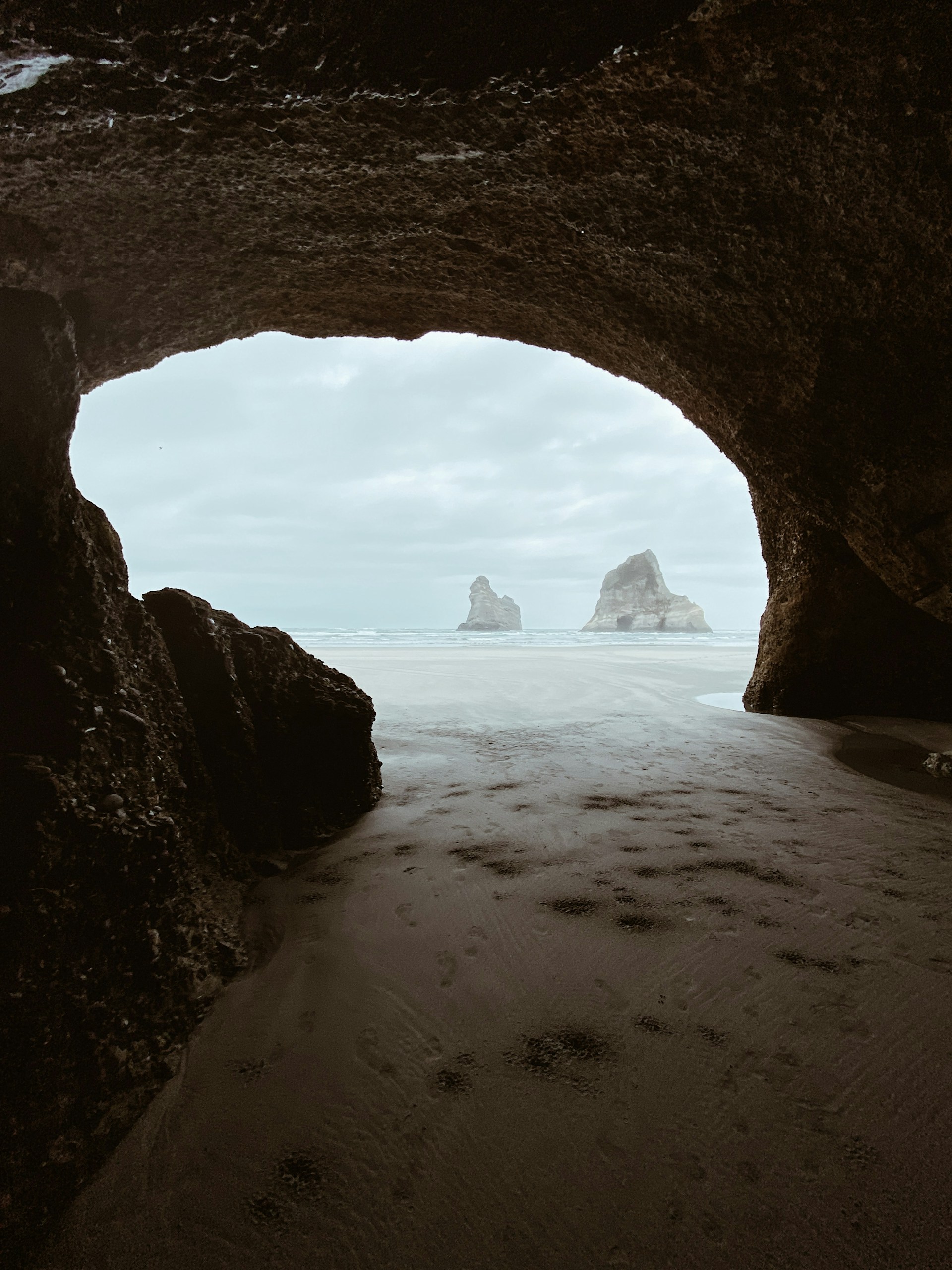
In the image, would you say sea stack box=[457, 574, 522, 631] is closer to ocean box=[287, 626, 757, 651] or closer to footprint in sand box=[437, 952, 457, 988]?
ocean box=[287, 626, 757, 651]

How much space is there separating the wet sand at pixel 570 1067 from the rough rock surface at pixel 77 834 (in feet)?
0.40

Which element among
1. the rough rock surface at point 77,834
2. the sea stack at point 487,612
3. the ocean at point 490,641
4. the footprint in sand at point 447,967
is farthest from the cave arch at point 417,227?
the sea stack at point 487,612

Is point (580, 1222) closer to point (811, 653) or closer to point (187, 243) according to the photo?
point (187, 243)

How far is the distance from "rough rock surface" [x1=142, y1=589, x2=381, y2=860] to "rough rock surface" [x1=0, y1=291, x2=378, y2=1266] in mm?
107

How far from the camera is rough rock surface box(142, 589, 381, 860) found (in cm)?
241

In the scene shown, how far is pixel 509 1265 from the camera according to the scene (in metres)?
1.01

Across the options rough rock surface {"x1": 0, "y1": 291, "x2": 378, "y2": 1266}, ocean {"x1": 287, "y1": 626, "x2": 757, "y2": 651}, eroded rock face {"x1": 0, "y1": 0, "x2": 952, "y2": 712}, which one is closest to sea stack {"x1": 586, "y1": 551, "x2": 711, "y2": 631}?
ocean {"x1": 287, "y1": 626, "x2": 757, "y2": 651}

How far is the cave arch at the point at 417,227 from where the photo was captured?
1.50 metres

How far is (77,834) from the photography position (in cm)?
138

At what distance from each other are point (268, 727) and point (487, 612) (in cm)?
6413

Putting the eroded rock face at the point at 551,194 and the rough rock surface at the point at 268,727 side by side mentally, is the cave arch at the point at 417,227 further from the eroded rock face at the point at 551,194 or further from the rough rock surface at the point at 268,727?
the rough rock surface at the point at 268,727

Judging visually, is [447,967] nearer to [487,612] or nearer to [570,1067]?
[570,1067]

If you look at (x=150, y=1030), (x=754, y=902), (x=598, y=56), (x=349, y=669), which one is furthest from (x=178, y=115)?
(x=349, y=669)

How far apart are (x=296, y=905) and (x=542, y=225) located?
3.33 meters
